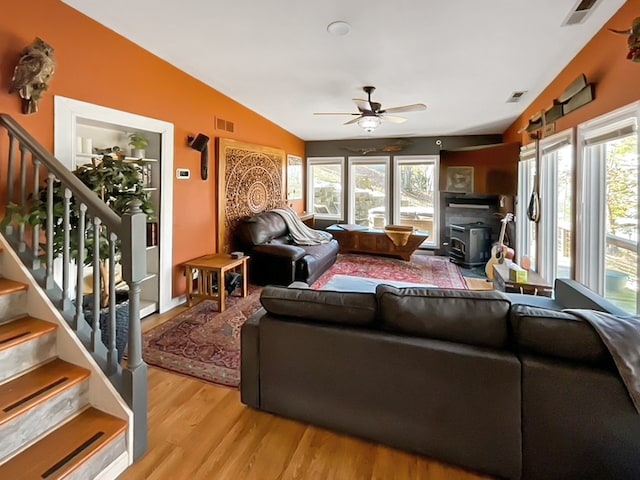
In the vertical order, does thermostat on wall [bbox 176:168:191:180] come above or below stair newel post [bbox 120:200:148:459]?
above

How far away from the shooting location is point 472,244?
5.93 m

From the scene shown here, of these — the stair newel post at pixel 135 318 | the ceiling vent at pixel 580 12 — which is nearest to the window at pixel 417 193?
the ceiling vent at pixel 580 12

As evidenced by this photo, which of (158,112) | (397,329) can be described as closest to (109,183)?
(158,112)

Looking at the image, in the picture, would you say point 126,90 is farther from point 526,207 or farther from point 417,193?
point 417,193

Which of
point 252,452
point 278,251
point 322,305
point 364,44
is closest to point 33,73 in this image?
A: point 322,305

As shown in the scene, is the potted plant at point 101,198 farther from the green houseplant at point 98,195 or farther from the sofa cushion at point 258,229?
the sofa cushion at point 258,229

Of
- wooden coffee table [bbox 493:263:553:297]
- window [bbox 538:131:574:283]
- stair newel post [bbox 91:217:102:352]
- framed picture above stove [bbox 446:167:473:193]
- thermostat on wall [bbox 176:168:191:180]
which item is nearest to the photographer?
stair newel post [bbox 91:217:102:352]

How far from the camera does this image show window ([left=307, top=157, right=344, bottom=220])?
7824 mm

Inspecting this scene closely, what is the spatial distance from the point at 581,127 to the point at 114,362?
4035 millimetres

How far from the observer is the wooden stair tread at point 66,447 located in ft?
4.51

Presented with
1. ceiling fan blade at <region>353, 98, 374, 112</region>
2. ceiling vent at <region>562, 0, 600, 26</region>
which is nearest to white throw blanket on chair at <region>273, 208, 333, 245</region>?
ceiling fan blade at <region>353, 98, 374, 112</region>

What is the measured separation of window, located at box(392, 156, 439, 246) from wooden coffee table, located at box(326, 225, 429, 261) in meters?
1.14

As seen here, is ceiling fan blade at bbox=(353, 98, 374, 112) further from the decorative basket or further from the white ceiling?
the decorative basket

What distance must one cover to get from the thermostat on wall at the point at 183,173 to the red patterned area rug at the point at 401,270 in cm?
217
